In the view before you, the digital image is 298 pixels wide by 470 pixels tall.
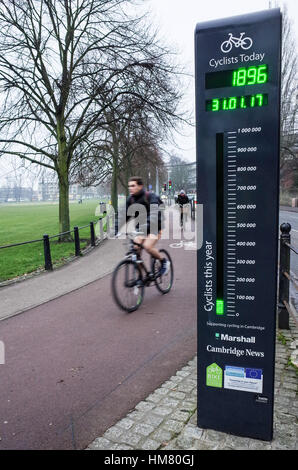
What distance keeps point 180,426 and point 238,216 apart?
174cm

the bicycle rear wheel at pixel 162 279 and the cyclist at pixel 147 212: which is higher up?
the cyclist at pixel 147 212

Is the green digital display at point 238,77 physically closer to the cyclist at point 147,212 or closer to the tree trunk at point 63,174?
the cyclist at point 147,212

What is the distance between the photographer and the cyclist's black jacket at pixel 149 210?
645cm

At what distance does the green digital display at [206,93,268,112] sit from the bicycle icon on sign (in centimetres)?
31

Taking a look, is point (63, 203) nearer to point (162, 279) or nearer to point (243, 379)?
point (162, 279)

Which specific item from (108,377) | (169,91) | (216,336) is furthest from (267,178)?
(169,91)

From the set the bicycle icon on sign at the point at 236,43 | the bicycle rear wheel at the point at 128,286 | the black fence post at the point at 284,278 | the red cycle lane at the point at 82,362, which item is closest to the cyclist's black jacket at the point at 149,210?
the bicycle rear wheel at the point at 128,286

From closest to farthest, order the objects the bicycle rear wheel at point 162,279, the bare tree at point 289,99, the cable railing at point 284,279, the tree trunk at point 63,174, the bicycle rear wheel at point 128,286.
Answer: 1. the cable railing at point 284,279
2. the bicycle rear wheel at point 128,286
3. the bicycle rear wheel at point 162,279
4. the tree trunk at point 63,174
5. the bare tree at point 289,99

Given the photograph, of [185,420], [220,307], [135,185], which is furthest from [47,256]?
[220,307]

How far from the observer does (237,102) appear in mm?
2557

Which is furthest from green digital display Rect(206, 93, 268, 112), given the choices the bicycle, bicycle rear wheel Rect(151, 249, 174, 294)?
bicycle rear wheel Rect(151, 249, 174, 294)

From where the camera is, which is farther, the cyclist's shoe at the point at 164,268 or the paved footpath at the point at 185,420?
the cyclist's shoe at the point at 164,268

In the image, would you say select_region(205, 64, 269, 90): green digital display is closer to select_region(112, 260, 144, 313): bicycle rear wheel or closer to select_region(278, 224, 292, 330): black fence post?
select_region(278, 224, 292, 330): black fence post

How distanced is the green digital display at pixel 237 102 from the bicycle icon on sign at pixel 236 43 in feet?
1.01
